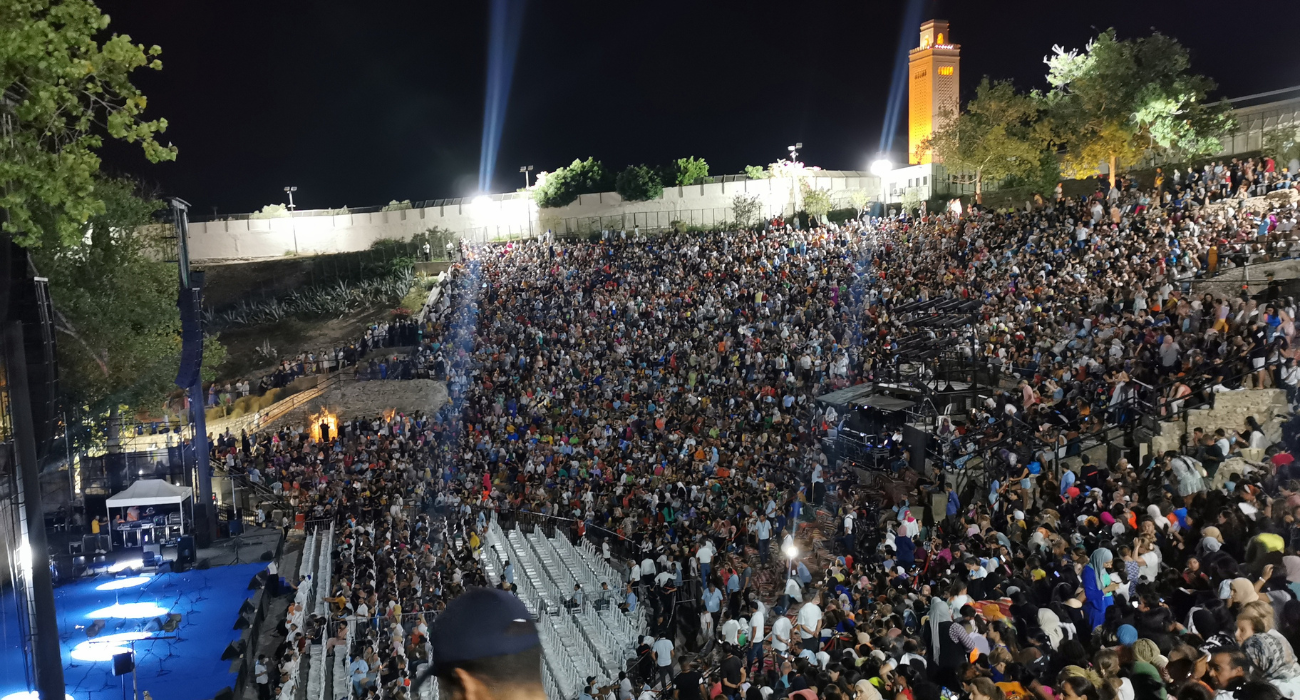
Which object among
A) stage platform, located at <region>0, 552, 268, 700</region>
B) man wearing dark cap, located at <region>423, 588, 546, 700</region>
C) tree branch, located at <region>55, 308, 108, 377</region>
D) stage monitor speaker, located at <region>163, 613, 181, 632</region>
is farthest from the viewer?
tree branch, located at <region>55, 308, 108, 377</region>

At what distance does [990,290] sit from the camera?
822 inches

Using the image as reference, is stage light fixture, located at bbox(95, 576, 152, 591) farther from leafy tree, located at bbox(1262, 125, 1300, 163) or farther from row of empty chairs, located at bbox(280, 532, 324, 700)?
leafy tree, located at bbox(1262, 125, 1300, 163)

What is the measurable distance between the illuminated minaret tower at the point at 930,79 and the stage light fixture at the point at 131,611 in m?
53.7

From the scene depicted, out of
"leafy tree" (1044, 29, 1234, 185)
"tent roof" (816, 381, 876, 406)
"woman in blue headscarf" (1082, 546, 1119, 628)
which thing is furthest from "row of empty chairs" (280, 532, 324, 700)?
"leafy tree" (1044, 29, 1234, 185)

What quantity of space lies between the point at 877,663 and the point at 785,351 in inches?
579

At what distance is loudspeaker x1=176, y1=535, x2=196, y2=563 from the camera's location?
16.7m

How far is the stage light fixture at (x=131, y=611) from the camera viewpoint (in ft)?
45.0

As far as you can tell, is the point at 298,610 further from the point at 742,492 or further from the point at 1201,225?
the point at 1201,225

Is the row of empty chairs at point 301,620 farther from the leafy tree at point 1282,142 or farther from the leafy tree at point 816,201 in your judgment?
the leafy tree at point 816,201

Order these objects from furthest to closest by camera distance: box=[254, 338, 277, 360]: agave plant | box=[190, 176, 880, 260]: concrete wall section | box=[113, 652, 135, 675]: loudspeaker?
box=[190, 176, 880, 260]: concrete wall section
box=[254, 338, 277, 360]: agave plant
box=[113, 652, 135, 675]: loudspeaker

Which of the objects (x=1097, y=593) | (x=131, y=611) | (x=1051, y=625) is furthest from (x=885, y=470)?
(x=131, y=611)

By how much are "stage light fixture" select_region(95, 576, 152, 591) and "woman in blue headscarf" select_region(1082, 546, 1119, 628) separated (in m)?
14.6

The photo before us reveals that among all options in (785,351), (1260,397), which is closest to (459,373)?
(785,351)

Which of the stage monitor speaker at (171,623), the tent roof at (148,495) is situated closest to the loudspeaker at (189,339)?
the tent roof at (148,495)
